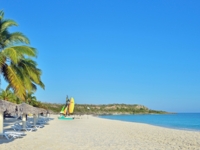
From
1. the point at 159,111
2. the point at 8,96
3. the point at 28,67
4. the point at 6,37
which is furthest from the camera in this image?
the point at 159,111

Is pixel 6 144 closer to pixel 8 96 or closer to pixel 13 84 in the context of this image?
pixel 13 84

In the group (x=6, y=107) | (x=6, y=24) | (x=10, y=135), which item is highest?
(x=6, y=24)

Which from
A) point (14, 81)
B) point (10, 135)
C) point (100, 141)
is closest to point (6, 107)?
point (10, 135)

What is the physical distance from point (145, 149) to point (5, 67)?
342 inches

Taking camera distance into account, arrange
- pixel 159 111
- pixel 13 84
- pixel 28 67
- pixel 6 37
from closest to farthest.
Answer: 1. pixel 13 84
2. pixel 6 37
3. pixel 28 67
4. pixel 159 111

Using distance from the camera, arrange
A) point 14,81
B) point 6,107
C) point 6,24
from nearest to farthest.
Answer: point 6,107 < point 14,81 < point 6,24

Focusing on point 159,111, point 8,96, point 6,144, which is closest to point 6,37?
point 6,144

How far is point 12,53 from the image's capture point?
13695mm

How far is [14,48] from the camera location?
48.3 ft

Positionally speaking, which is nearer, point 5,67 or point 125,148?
point 125,148

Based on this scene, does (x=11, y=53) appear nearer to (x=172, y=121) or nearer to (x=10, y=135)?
(x=10, y=135)

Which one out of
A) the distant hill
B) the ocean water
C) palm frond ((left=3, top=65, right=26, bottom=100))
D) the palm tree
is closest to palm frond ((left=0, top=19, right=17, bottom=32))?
the palm tree

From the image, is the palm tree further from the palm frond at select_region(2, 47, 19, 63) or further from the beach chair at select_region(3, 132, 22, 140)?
the beach chair at select_region(3, 132, 22, 140)

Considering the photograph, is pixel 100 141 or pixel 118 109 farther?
pixel 118 109
